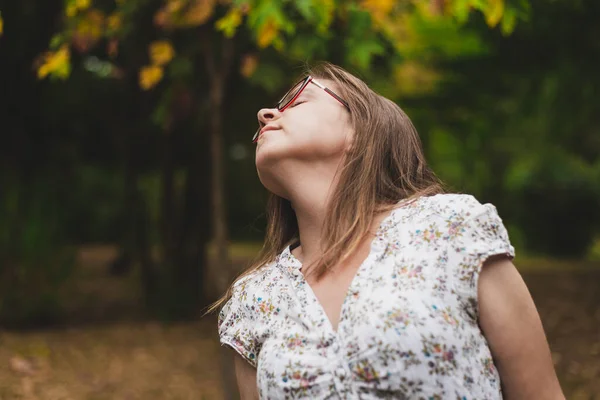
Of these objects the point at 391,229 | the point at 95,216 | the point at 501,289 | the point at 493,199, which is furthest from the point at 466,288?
the point at 95,216

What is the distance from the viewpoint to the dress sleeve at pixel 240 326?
72.6 inches

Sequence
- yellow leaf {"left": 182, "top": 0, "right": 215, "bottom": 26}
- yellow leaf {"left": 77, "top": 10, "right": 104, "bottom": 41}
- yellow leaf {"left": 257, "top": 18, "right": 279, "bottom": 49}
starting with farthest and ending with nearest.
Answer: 1. yellow leaf {"left": 77, "top": 10, "right": 104, "bottom": 41}
2. yellow leaf {"left": 182, "top": 0, "right": 215, "bottom": 26}
3. yellow leaf {"left": 257, "top": 18, "right": 279, "bottom": 49}

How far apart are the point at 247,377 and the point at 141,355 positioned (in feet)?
18.5

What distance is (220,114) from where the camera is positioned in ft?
17.2

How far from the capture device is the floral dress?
154 centimetres

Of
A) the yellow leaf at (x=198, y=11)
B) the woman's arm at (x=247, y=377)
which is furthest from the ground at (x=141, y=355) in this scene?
the woman's arm at (x=247, y=377)

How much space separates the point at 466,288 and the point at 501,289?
0.31 feet

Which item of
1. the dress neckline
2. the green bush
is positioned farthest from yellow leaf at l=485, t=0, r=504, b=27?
the green bush

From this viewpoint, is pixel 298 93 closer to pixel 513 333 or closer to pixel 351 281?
pixel 351 281

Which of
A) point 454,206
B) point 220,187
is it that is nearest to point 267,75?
point 220,187

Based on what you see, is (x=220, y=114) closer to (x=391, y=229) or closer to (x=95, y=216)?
(x=391, y=229)

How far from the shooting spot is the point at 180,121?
795cm

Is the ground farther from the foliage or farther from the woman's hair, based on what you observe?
the woman's hair

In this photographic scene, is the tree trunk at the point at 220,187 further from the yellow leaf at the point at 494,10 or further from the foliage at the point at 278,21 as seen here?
the yellow leaf at the point at 494,10
